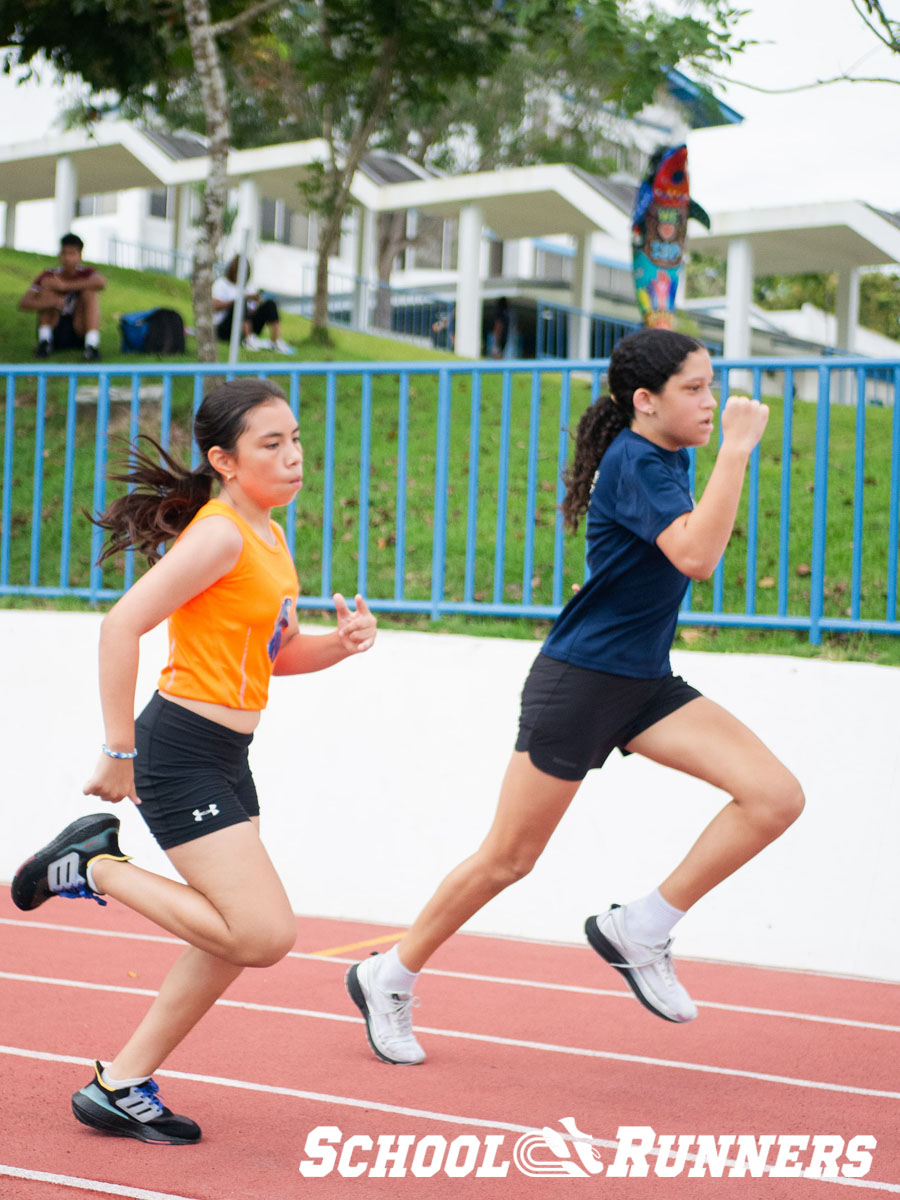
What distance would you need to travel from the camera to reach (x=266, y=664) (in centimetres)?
338

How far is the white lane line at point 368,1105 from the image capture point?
10.3 ft

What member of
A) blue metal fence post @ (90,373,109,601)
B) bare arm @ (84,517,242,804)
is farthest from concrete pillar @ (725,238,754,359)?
bare arm @ (84,517,242,804)

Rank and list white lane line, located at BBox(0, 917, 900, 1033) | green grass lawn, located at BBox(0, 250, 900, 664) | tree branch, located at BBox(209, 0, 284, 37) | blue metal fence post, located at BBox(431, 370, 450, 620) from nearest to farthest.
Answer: white lane line, located at BBox(0, 917, 900, 1033)
green grass lawn, located at BBox(0, 250, 900, 664)
blue metal fence post, located at BBox(431, 370, 450, 620)
tree branch, located at BBox(209, 0, 284, 37)

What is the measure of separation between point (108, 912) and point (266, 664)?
12.2 feet

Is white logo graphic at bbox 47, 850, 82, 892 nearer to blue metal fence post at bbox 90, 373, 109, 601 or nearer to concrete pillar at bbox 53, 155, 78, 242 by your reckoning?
blue metal fence post at bbox 90, 373, 109, 601

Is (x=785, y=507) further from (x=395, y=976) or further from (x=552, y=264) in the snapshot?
(x=552, y=264)

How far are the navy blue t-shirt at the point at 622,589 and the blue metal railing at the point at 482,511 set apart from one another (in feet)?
10.2

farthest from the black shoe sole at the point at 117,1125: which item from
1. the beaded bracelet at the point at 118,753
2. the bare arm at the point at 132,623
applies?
the beaded bracelet at the point at 118,753

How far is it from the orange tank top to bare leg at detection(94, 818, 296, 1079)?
34 cm

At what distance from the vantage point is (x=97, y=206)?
42844mm

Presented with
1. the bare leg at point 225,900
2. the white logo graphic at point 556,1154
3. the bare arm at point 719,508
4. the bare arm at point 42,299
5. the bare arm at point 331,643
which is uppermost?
the bare arm at point 42,299

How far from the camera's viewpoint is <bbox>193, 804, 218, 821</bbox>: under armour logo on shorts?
318 cm

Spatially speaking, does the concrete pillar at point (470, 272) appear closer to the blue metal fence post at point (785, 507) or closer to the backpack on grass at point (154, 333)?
the backpack on grass at point (154, 333)

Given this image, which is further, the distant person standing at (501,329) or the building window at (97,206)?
the building window at (97,206)
